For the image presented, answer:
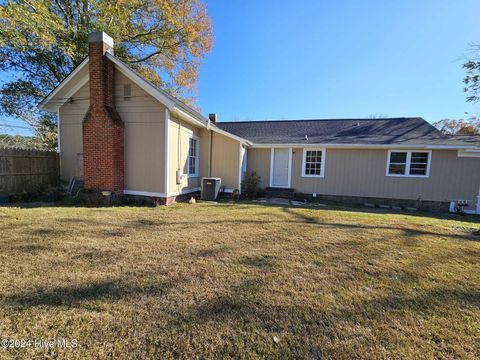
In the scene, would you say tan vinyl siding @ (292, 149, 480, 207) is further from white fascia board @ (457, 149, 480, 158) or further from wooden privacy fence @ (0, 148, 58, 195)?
wooden privacy fence @ (0, 148, 58, 195)

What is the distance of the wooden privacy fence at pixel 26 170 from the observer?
7.70 m

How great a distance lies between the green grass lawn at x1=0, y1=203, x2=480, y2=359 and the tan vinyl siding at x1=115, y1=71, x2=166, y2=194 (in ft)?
10.2

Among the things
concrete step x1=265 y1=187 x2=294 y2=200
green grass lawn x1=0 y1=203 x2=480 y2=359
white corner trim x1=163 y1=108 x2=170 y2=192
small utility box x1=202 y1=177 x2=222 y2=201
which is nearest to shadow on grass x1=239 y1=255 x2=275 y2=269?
green grass lawn x1=0 y1=203 x2=480 y2=359

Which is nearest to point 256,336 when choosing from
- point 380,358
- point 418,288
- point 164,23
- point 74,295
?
point 380,358

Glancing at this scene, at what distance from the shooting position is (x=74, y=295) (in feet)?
7.98

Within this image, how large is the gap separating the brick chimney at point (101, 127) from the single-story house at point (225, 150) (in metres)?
0.03

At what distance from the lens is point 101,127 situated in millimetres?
7406

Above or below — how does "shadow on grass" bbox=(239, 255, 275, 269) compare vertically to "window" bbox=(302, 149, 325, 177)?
below

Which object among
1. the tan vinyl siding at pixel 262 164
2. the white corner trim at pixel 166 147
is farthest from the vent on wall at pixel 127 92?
the tan vinyl siding at pixel 262 164

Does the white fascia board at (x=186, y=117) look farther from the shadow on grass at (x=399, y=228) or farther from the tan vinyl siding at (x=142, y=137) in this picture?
the shadow on grass at (x=399, y=228)

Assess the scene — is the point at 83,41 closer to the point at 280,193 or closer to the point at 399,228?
the point at 280,193

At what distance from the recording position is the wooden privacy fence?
25.3ft

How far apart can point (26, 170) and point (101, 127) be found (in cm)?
372

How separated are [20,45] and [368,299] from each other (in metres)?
15.4
